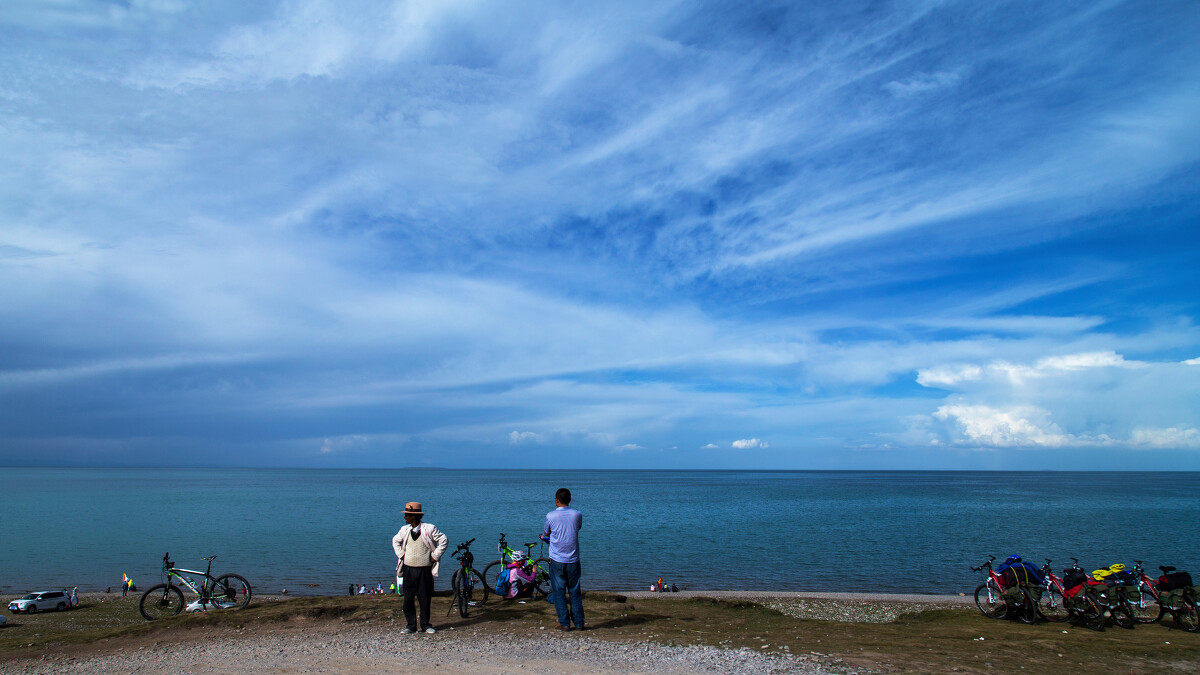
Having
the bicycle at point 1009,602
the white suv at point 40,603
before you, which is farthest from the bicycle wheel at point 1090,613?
the white suv at point 40,603

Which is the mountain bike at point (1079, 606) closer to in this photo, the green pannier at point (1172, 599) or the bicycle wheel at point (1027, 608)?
the bicycle wheel at point (1027, 608)

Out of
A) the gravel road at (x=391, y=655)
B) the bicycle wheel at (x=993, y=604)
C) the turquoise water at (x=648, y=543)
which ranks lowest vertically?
the turquoise water at (x=648, y=543)

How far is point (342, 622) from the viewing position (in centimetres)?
1152

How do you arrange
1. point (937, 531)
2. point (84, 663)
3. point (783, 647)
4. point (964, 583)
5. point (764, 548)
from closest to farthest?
point (84, 663) → point (783, 647) → point (964, 583) → point (764, 548) → point (937, 531)

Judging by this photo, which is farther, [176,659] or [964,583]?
[964,583]

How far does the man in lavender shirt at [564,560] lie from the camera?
1087 centimetres

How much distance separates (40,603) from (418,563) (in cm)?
1817

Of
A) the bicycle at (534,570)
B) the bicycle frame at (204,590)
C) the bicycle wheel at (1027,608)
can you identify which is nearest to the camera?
the bicycle wheel at (1027,608)

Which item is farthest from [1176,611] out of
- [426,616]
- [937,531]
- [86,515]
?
[86,515]

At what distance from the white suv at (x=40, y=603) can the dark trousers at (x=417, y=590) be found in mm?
17477

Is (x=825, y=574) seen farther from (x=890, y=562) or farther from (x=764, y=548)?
(x=764, y=548)

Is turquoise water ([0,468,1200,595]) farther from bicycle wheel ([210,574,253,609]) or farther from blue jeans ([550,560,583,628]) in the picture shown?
blue jeans ([550,560,583,628])

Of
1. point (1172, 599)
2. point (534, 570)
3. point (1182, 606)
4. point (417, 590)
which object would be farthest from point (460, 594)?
point (1182, 606)

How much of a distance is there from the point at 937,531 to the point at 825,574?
90.3ft
